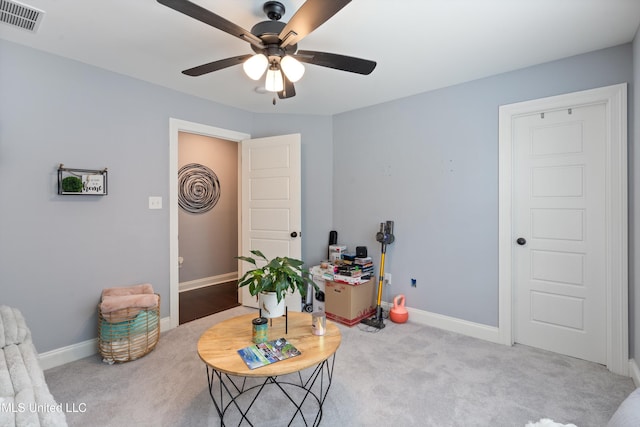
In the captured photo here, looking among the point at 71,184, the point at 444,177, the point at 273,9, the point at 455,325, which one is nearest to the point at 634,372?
the point at 455,325

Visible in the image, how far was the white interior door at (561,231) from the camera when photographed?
2.42 m

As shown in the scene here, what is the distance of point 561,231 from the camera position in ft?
8.44

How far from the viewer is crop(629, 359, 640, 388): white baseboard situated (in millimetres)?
2062

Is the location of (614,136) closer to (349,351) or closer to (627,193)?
(627,193)

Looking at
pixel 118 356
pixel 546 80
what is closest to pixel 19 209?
pixel 118 356

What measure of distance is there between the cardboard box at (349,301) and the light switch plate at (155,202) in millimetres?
1920

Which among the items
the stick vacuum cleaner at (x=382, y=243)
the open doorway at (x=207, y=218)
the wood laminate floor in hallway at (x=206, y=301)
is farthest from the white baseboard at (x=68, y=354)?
the stick vacuum cleaner at (x=382, y=243)

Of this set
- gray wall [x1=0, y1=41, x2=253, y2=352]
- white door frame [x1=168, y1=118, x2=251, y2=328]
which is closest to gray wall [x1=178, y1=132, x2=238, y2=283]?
white door frame [x1=168, y1=118, x2=251, y2=328]

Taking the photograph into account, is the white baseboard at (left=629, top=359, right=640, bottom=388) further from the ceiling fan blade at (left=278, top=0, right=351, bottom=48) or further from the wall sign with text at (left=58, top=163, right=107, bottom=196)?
Answer: the wall sign with text at (left=58, top=163, right=107, bottom=196)

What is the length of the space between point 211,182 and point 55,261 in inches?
103

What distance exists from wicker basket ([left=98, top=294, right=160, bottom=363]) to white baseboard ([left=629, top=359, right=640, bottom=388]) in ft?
11.7

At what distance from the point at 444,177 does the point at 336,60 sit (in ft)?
5.97

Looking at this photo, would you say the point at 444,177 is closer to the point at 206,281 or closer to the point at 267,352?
the point at 267,352

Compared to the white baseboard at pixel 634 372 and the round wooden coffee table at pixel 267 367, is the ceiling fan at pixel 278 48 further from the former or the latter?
the white baseboard at pixel 634 372
